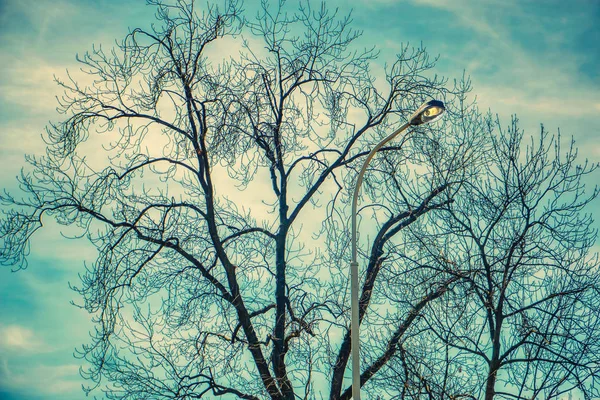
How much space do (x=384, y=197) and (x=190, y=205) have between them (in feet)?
14.2

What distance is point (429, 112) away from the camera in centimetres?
1023

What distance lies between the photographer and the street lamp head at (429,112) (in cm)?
1014

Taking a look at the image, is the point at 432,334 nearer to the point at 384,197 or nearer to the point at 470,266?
the point at 470,266

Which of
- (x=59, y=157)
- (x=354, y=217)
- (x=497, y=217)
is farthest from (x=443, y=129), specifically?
(x=59, y=157)

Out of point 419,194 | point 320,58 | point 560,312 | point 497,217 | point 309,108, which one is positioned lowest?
point 560,312

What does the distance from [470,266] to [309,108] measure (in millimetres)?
4925

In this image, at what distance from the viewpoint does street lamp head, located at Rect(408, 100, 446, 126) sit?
10.1 metres

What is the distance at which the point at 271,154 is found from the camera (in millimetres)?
15578

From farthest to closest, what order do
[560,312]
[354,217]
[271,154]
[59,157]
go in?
[271,154]
[59,157]
[560,312]
[354,217]

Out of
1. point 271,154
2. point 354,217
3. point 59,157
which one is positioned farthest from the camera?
point 271,154

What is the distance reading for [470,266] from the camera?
1406 cm

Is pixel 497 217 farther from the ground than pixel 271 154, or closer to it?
closer to it

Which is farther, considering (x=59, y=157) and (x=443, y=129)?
(x=443, y=129)

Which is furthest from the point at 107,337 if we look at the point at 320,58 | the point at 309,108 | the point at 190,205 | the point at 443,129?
the point at 443,129
